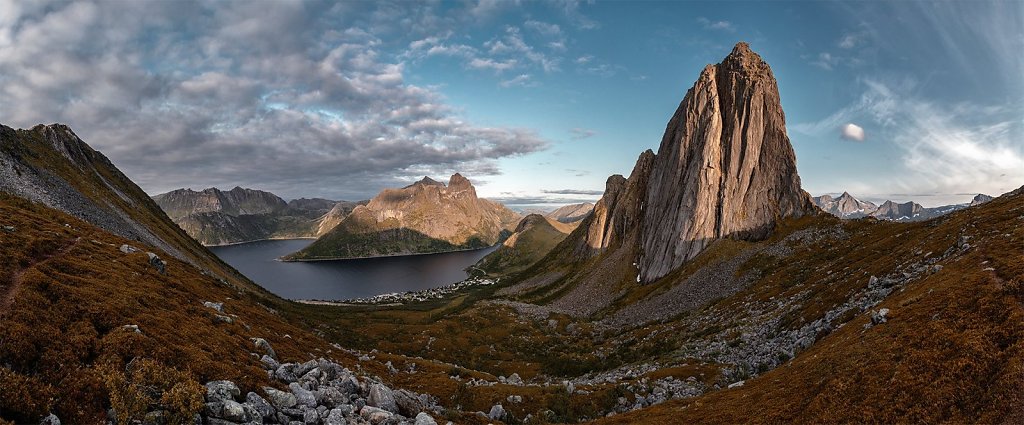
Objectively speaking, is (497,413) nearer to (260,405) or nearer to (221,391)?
(260,405)

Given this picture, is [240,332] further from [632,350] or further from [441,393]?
[632,350]

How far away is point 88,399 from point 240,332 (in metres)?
21.4

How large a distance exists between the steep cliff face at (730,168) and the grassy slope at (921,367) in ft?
225

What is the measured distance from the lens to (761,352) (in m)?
41.8

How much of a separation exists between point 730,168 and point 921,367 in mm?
101735

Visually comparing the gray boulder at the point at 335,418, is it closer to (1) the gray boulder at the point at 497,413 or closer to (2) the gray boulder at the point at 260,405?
(2) the gray boulder at the point at 260,405

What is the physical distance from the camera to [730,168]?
11094cm

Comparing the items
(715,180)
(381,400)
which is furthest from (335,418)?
(715,180)

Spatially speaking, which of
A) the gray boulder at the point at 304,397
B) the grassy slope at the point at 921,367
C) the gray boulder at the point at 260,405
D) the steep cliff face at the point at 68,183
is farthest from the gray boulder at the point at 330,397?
the steep cliff face at the point at 68,183

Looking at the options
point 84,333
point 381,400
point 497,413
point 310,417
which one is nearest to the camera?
point 310,417

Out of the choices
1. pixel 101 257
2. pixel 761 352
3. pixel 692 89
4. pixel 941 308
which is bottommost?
pixel 761 352

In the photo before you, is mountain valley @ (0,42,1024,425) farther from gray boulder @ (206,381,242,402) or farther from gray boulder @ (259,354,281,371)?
gray boulder @ (259,354,281,371)

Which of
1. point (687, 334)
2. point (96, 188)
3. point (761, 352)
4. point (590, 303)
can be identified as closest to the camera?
point (761, 352)

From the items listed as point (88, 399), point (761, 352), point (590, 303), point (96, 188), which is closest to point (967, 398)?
point (761, 352)
